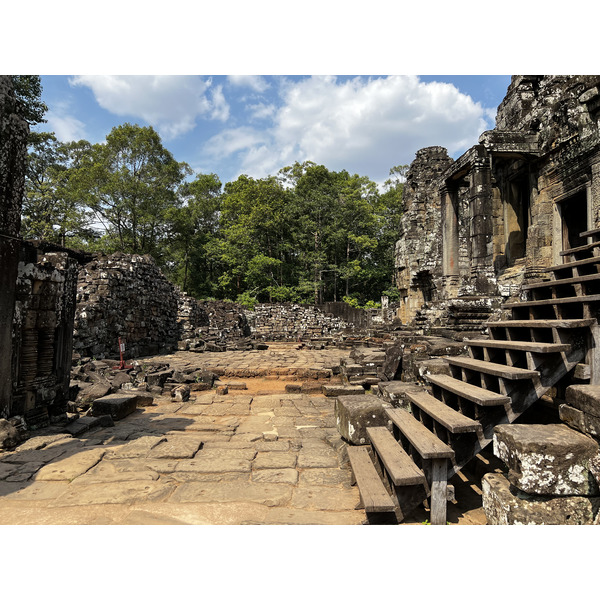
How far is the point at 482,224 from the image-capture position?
9039 millimetres

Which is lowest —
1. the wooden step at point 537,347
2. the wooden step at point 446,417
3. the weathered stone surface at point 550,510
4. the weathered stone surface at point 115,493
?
the weathered stone surface at point 115,493

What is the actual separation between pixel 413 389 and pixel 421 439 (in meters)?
1.73

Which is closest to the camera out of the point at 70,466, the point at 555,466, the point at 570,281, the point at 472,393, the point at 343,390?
the point at 555,466

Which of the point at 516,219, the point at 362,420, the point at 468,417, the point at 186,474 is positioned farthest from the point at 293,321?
the point at 468,417

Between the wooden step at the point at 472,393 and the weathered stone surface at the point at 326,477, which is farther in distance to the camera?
the weathered stone surface at the point at 326,477

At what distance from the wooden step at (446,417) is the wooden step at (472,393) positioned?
154 mm

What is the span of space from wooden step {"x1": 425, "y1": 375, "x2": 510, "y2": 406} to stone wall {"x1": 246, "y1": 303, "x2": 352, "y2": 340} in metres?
20.4

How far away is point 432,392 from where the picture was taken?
365 cm

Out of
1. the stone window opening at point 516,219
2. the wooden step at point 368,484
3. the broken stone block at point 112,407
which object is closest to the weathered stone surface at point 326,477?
the wooden step at point 368,484

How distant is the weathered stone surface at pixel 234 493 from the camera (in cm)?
272

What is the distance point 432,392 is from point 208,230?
3549 cm

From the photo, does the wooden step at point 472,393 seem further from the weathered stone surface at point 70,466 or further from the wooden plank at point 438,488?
the weathered stone surface at point 70,466

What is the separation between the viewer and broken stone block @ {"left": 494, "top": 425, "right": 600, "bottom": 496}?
202cm

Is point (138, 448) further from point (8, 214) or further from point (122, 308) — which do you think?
point (122, 308)
